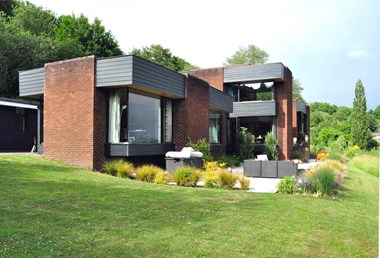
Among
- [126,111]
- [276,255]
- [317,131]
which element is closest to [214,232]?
[276,255]

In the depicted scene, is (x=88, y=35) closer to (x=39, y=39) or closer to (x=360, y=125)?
(x=39, y=39)

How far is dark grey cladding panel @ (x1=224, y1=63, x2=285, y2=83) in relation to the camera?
81.0 ft

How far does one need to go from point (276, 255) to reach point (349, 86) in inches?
98.1

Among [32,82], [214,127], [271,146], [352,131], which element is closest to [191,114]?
[214,127]

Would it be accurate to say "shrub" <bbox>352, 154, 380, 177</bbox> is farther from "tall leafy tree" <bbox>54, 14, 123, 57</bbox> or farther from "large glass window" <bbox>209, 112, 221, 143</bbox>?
"tall leafy tree" <bbox>54, 14, 123, 57</bbox>

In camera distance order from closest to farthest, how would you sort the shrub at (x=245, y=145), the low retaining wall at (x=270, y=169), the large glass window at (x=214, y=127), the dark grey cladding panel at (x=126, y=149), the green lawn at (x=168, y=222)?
1. the green lawn at (x=168, y=222)
2. the dark grey cladding panel at (x=126, y=149)
3. the low retaining wall at (x=270, y=169)
4. the large glass window at (x=214, y=127)
5. the shrub at (x=245, y=145)

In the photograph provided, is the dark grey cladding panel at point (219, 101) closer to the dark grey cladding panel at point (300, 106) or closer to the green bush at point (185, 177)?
the green bush at point (185, 177)

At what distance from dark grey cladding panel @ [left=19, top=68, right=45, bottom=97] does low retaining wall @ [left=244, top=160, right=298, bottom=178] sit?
9635 millimetres

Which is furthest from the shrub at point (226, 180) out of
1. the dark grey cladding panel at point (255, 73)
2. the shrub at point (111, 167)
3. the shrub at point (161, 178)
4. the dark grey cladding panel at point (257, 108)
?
the dark grey cladding panel at point (257, 108)

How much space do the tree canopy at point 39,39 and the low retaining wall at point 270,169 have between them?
22181 millimetres

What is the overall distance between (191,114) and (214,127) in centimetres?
508

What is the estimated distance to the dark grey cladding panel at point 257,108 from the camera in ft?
84.8

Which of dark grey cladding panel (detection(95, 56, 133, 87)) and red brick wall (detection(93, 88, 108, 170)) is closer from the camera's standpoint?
dark grey cladding panel (detection(95, 56, 133, 87))

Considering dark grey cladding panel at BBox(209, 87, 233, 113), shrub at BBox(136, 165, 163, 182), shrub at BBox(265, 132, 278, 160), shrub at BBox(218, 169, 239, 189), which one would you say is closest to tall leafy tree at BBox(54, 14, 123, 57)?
dark grey cladding panel at BBox(209, 87, 233, 113)
